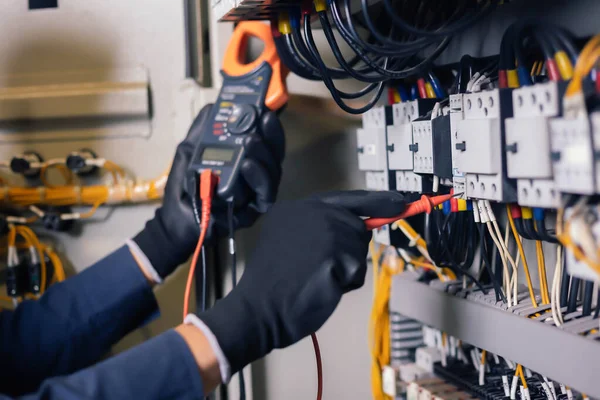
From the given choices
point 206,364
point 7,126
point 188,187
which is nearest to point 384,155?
point 188,187

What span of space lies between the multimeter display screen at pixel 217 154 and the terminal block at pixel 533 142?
554 millimetres

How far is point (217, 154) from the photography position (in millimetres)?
1114

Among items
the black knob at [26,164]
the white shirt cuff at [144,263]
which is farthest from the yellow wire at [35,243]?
the white shirt cuff at [144,263]

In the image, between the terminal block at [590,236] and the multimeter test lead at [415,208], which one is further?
the multimeter test lead at [415,208]

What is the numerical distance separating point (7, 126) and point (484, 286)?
111 cm

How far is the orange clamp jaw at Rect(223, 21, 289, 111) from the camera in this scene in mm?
1126

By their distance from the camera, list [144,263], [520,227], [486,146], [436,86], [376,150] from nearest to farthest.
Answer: [486,146] < [520,227] < [436,86] < [376,150] < [144,263]

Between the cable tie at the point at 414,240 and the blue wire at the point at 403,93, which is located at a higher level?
the blue wire at the point at 403,93

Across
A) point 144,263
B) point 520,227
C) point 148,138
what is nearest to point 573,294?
point 520,227

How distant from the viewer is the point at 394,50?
2.56ft

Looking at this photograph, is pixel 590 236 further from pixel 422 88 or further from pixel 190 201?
pixel 190 201

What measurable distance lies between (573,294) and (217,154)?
0.66 meters

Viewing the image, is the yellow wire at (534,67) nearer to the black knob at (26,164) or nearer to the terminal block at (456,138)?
the terminal block at (456,138)

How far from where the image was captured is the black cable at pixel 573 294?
0.81m
